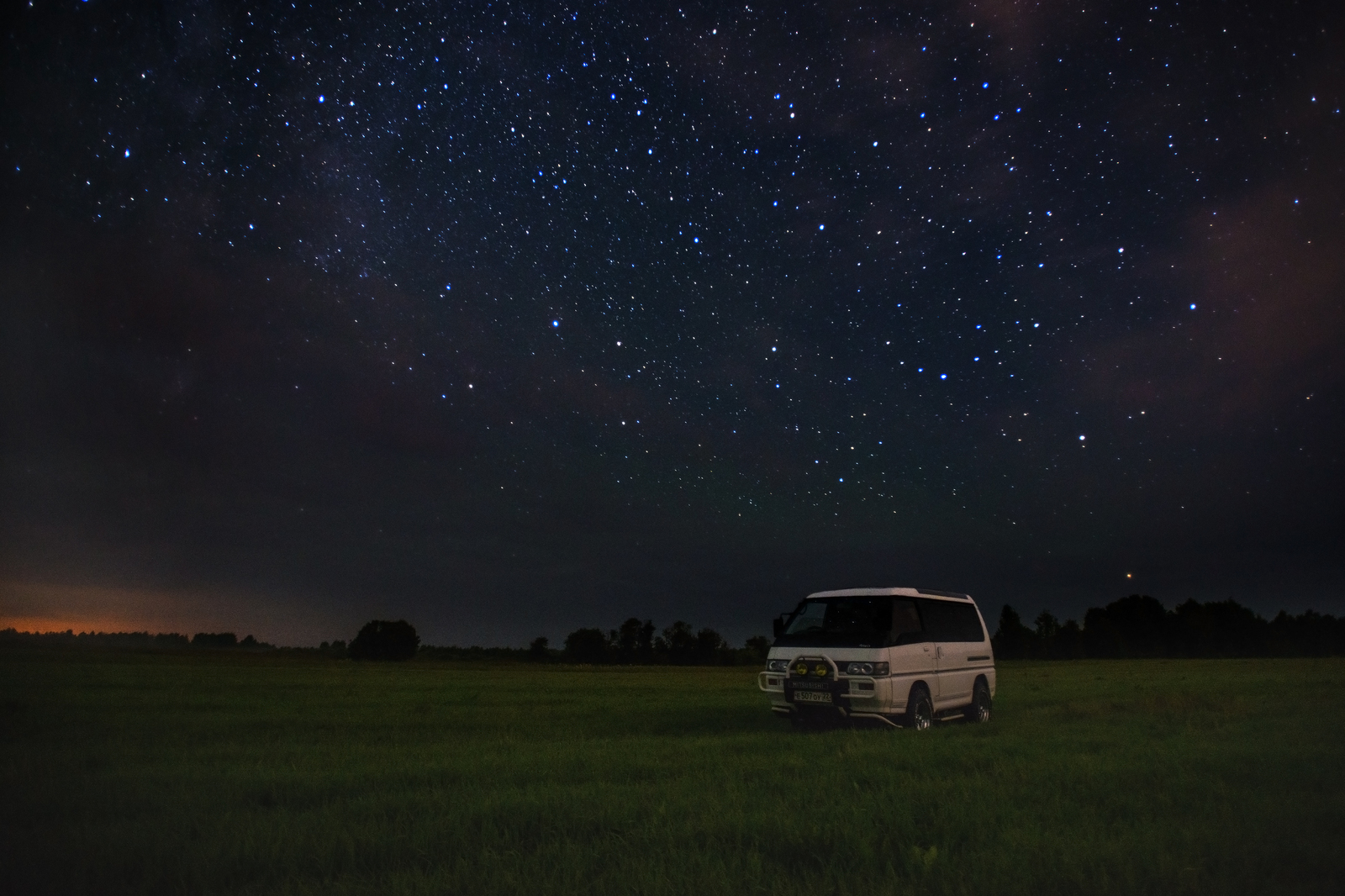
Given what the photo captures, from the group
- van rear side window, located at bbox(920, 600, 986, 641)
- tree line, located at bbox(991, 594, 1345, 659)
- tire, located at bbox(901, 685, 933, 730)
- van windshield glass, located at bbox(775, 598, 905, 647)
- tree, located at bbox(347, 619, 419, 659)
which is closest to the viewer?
tire, located at bbox(901, 685, 933, 730)

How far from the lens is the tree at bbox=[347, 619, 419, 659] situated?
113875 millimetres

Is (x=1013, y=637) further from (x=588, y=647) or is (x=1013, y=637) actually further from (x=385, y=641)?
(x=385, y=641)

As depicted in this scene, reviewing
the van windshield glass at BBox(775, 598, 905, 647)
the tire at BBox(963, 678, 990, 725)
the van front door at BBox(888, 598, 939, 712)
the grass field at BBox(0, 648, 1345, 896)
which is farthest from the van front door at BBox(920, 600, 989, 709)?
the grass field at BBox(0, 648, 1345, 896)

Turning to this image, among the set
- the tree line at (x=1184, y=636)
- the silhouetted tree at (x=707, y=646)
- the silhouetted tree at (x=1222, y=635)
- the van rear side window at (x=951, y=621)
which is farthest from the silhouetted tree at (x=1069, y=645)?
the van rear side window at (x=951, y=621)

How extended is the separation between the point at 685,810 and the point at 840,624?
8339mm

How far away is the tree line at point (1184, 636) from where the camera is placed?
9950cm

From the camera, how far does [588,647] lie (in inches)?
4375

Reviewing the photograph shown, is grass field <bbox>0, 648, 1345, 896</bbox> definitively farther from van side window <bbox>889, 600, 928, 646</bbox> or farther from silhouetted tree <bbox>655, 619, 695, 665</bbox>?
silhouetted tree <bbox>655, 619, 695, 665</bbox>

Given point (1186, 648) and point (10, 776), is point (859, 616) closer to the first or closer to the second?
point (10, 776)

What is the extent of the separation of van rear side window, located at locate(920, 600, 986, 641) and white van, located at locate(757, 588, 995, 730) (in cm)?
3

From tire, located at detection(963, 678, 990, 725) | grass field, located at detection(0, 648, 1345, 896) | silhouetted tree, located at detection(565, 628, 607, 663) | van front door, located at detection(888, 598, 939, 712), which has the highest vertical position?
van front door, located at detection(888, 598, 939, 712)

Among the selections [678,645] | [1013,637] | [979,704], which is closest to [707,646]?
[678,645]

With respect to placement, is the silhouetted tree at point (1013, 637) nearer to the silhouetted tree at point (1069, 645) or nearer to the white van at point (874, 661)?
the silhouetted tree at point (1069, 645)

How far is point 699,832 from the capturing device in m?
5.75
